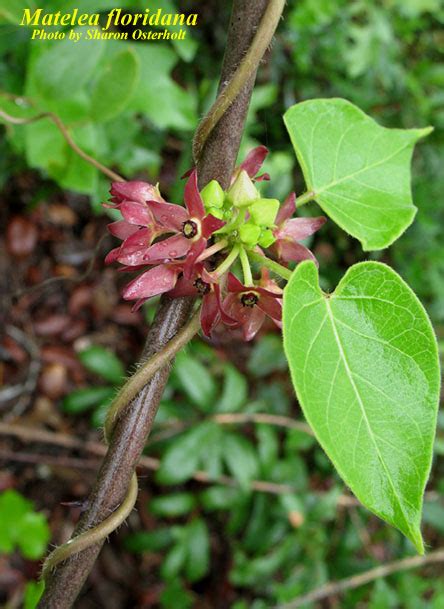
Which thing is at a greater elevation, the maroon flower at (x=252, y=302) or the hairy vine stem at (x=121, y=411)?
the maroon flower at (x=252, y=302)

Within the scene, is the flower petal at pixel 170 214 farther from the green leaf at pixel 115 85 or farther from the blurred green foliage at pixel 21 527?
the blurred green foliage at pixel 21 527

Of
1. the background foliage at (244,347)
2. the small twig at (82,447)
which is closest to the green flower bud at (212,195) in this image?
the background foliage at (244,347)

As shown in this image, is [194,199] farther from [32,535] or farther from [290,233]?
[32,535]

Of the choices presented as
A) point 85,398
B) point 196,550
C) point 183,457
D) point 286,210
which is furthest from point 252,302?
point 196,550

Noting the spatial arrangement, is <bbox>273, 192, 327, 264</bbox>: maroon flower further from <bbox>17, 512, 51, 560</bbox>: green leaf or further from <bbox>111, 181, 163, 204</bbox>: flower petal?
<bbox>17, 512, 51, 560</bbox>: green leaf

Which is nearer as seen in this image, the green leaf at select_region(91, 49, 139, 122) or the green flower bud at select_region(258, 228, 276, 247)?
the green flower bud at select_region(258, 228, 276, 247)

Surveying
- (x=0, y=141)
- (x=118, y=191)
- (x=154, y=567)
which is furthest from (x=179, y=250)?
(x=154, y=567)

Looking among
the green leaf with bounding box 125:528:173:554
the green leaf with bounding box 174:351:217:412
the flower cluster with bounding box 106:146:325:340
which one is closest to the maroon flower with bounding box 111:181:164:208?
the flower cluster with bounding box 106:146:325:340
